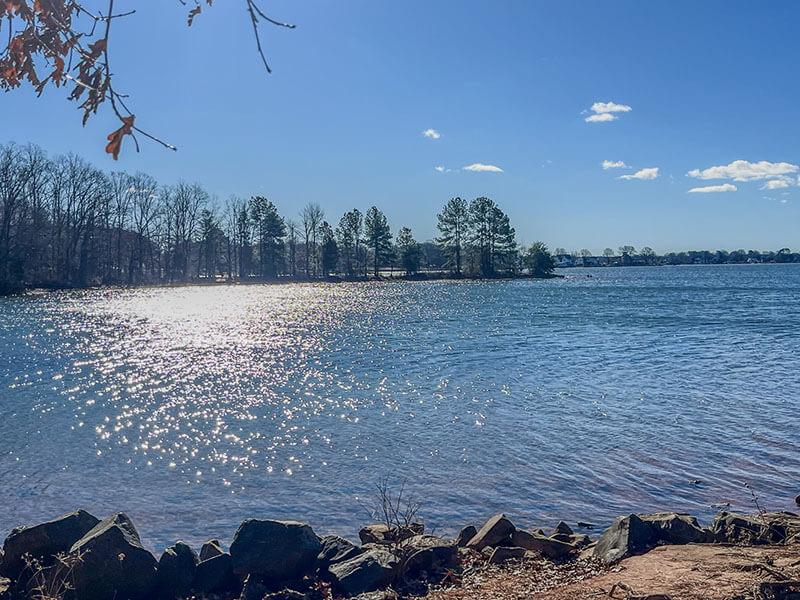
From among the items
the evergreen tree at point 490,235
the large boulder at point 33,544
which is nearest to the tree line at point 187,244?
the evergreen tree at point 490,235

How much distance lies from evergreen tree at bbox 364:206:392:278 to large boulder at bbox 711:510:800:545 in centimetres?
11534

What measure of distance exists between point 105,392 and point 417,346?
14.9 metres

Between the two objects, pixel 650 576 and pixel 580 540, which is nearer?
pixel 650 576

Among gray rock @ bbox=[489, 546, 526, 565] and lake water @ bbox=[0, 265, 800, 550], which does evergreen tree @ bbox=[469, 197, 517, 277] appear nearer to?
lake water @ bbox=[0, 265, 800, 550]

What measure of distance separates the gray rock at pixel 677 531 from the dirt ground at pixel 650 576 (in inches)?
11.3

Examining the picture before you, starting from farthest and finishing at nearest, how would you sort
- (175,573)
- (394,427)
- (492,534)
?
(394,427), (492,534), (175,573)

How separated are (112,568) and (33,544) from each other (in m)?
1.25

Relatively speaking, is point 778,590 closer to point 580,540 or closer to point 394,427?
point 580,540

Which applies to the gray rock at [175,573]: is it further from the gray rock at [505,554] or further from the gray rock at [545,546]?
the gray rock at [545,546]

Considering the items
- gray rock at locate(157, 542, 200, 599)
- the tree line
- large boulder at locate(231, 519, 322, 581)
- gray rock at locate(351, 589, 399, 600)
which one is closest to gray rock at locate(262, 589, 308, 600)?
large boulder at locate(231, 519, 322, 581)

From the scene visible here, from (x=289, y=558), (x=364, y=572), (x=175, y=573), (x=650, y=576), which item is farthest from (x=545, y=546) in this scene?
(x=175, y=573)

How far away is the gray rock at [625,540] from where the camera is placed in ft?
23.3

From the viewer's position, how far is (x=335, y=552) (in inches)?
289

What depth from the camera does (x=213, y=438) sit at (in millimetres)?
14180
